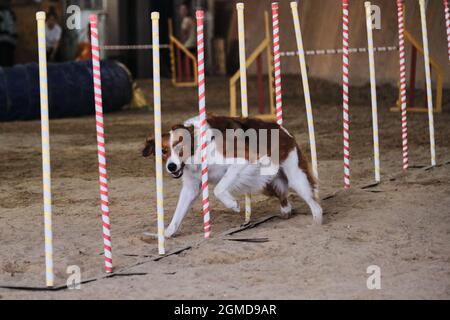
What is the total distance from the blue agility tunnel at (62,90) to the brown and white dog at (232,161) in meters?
9.16

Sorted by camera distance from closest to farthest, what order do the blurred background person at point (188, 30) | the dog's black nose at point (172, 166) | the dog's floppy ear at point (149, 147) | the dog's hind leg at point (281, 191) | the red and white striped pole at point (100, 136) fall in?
the red and white striped pole at point (100, 136)
the dog's black nose at point (172, 166)
the dog's floppy ear at point (149, 147)
the dog's hind leg at point (281, 191)
the blurred background person at point (188, 30)

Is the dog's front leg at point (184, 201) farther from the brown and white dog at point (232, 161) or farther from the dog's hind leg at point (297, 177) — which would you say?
the dog's hind leg at point (297, 177)

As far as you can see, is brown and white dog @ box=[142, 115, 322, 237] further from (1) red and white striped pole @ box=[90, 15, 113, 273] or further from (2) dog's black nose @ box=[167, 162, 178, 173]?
(1) red and white striped pole @ box=[90, 15, 113, 273]

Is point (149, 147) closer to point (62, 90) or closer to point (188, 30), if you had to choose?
point (62, 90)

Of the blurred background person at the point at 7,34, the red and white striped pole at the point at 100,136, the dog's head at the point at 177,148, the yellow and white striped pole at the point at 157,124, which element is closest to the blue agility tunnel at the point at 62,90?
the blurred background person at the point at 7,34

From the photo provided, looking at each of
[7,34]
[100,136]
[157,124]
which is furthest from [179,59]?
[100,136]

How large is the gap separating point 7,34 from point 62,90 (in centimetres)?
761

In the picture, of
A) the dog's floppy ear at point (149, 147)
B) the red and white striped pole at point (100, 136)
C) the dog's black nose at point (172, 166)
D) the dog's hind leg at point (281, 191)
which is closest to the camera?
the red and white striped pole at point (100, 136)

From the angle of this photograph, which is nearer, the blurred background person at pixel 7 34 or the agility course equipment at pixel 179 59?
the agility course equipment at pixel 179 59

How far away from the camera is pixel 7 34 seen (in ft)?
74.2

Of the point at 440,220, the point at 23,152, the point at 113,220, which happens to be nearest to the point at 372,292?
the point at 440,220

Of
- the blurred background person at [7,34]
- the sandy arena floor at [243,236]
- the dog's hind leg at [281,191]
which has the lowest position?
the sandy arena floor at [243,236]

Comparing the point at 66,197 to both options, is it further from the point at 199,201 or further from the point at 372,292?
the point at 372,292

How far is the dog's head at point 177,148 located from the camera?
6254mm
